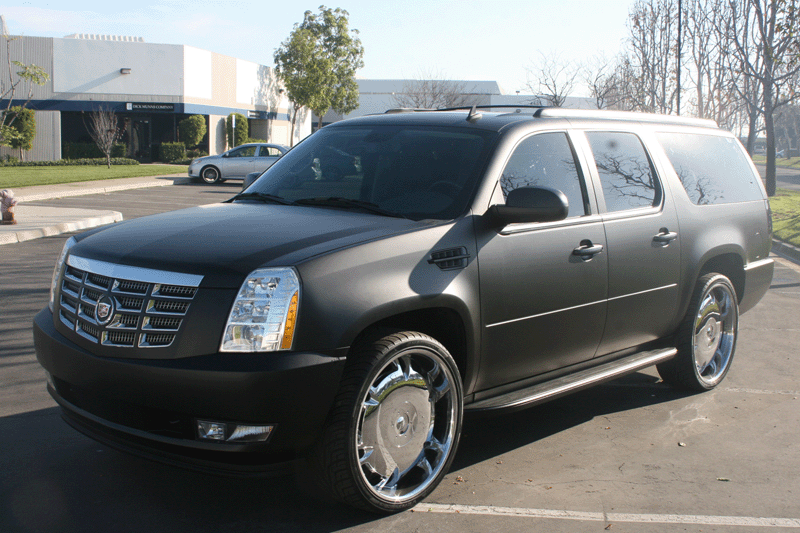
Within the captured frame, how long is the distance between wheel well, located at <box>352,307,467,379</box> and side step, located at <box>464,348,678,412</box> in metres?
0.27

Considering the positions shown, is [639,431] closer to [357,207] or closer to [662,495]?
[662,495]

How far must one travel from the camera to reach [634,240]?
4945mm

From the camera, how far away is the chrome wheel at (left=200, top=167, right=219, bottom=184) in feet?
97.4

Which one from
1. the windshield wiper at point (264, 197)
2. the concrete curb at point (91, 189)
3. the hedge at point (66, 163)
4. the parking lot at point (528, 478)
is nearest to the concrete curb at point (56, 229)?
the concrete curb at point (91, 189)

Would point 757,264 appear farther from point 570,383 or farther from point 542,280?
point 542,280

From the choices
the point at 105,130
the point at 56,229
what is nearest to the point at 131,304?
the point at 56,229

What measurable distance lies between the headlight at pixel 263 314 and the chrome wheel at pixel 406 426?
1.70 feet

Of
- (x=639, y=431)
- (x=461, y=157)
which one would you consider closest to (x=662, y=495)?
(x=639, y=431)

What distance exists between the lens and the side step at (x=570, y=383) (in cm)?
411

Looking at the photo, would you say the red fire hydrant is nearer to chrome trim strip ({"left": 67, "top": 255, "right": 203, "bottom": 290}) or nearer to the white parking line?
chrome trim strip ({"left": 67, "top": 255, "right": 203, "bottom": 290})

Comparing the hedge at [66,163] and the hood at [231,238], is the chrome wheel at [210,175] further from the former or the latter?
the hood at [231,238]

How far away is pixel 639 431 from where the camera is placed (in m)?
5.04

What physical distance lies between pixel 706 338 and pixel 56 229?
11727mm

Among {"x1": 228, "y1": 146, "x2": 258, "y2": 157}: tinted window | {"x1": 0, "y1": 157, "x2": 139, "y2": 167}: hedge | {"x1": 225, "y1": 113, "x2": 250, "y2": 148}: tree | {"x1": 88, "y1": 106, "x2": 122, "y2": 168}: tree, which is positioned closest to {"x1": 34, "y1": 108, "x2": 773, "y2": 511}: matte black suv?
{"x1": 228, "y1": 146, "x2": 258, "y2": 157}: tinted window
